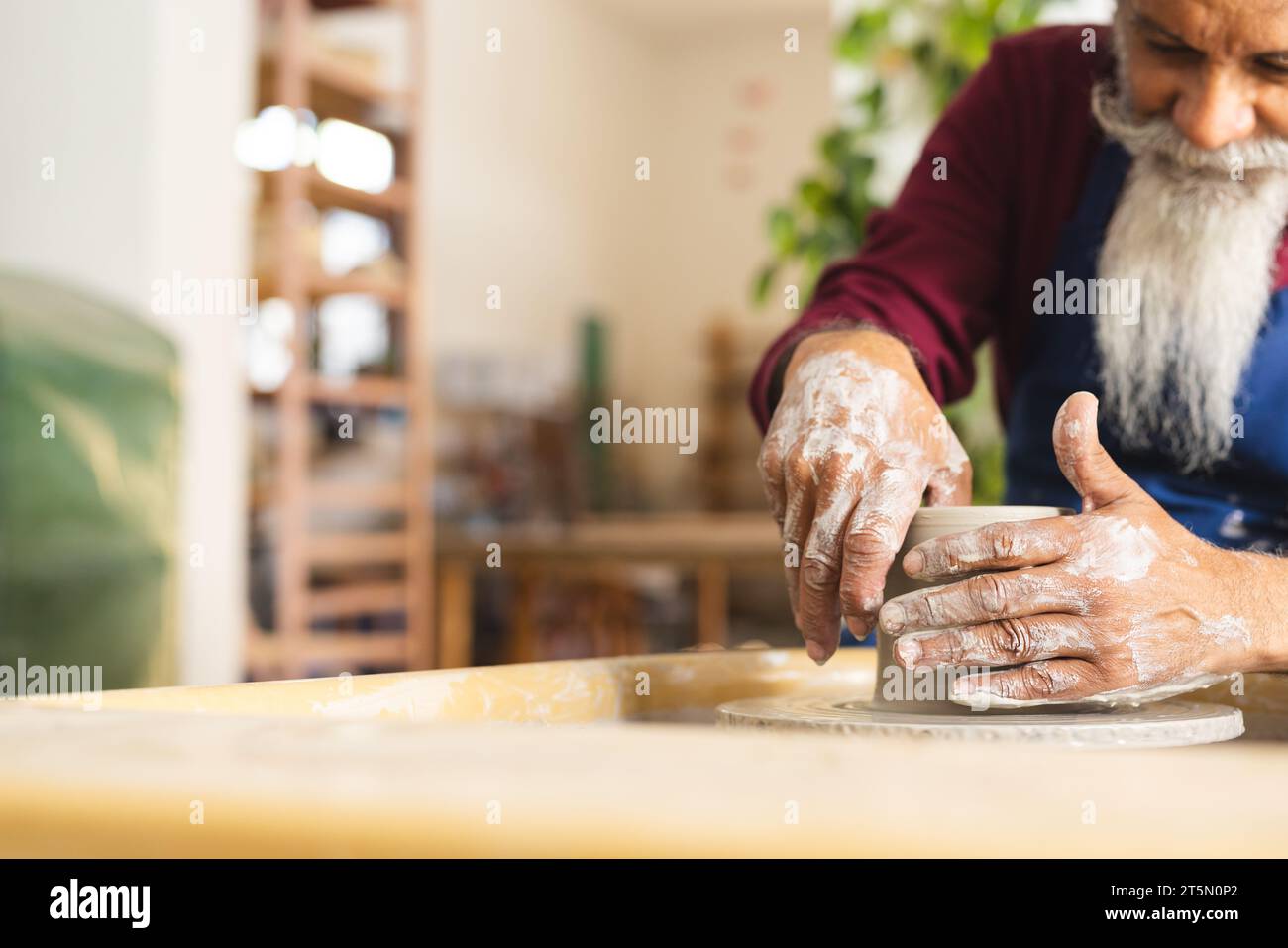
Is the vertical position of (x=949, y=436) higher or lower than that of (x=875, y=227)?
lower

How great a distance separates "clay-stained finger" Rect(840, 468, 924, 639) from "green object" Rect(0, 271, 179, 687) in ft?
4.32

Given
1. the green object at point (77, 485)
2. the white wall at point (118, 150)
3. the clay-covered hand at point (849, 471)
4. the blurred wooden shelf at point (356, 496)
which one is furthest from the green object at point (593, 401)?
the clay-covered hand at point (849, 471)

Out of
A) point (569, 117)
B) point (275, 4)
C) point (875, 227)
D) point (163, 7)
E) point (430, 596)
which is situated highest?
point (569, 117)

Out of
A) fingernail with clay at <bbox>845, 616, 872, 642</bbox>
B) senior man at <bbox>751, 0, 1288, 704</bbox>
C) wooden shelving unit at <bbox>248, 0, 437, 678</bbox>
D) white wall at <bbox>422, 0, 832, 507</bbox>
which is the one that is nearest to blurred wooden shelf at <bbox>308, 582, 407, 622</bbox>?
wooden shelving unit at <bbox>248, 0, 437, 678</bbox>

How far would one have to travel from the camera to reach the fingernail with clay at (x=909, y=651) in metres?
0.72

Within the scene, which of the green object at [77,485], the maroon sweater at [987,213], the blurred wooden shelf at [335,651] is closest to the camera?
the maroon sweater at [987,213]

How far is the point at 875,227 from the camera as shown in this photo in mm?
1278

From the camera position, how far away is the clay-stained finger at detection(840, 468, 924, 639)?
2.63ft

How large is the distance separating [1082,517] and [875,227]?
2.02 ft

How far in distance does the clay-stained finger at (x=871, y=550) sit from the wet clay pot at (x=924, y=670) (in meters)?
0.01

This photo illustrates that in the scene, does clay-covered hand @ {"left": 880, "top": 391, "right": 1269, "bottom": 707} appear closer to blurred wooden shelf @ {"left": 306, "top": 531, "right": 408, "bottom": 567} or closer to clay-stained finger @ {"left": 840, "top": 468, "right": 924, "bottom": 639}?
clay-stained finger @ {"left": 840, "top": 468, "right": 924, "bottom": 639}

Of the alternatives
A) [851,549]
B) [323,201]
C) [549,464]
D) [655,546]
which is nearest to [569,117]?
[549,464]

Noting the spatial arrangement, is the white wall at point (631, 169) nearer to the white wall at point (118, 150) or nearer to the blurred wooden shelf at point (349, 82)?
the blurred wooden shelf at point (349, 82)
